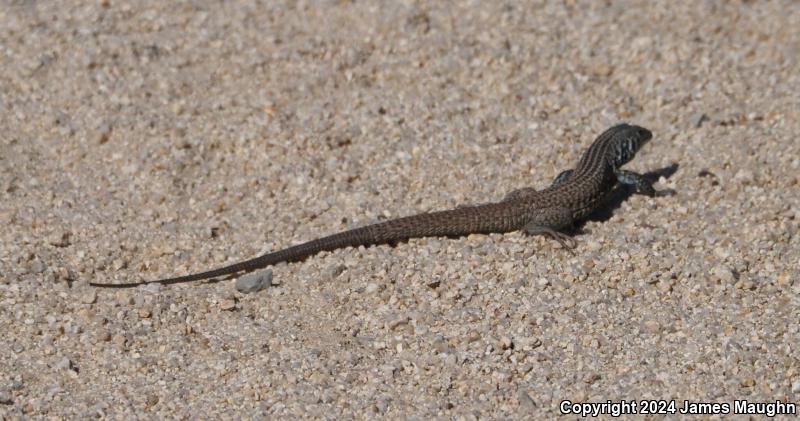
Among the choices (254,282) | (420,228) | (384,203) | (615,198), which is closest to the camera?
(254,282)

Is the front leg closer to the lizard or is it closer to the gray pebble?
the lizard

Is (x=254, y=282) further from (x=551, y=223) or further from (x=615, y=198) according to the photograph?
(x=615, y=198)

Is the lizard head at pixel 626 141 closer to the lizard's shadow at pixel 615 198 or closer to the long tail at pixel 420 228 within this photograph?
the lizard's shadow at pixel 615 198

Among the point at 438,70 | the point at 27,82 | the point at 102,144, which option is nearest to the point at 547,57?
the point at 438,70

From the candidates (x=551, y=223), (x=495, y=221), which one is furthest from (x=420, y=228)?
(x=551, y=223)

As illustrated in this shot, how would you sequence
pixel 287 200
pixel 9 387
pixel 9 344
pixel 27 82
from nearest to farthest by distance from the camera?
pixel 9 387
pixel 9 344
pixel 287 200
pixel 27 82

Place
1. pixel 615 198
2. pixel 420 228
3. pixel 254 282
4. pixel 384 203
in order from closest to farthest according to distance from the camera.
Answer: pixel 254 282
pixel 420 228
pixel 384 203
pixel 615 198

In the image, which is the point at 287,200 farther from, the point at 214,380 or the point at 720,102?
the point at 720,102
